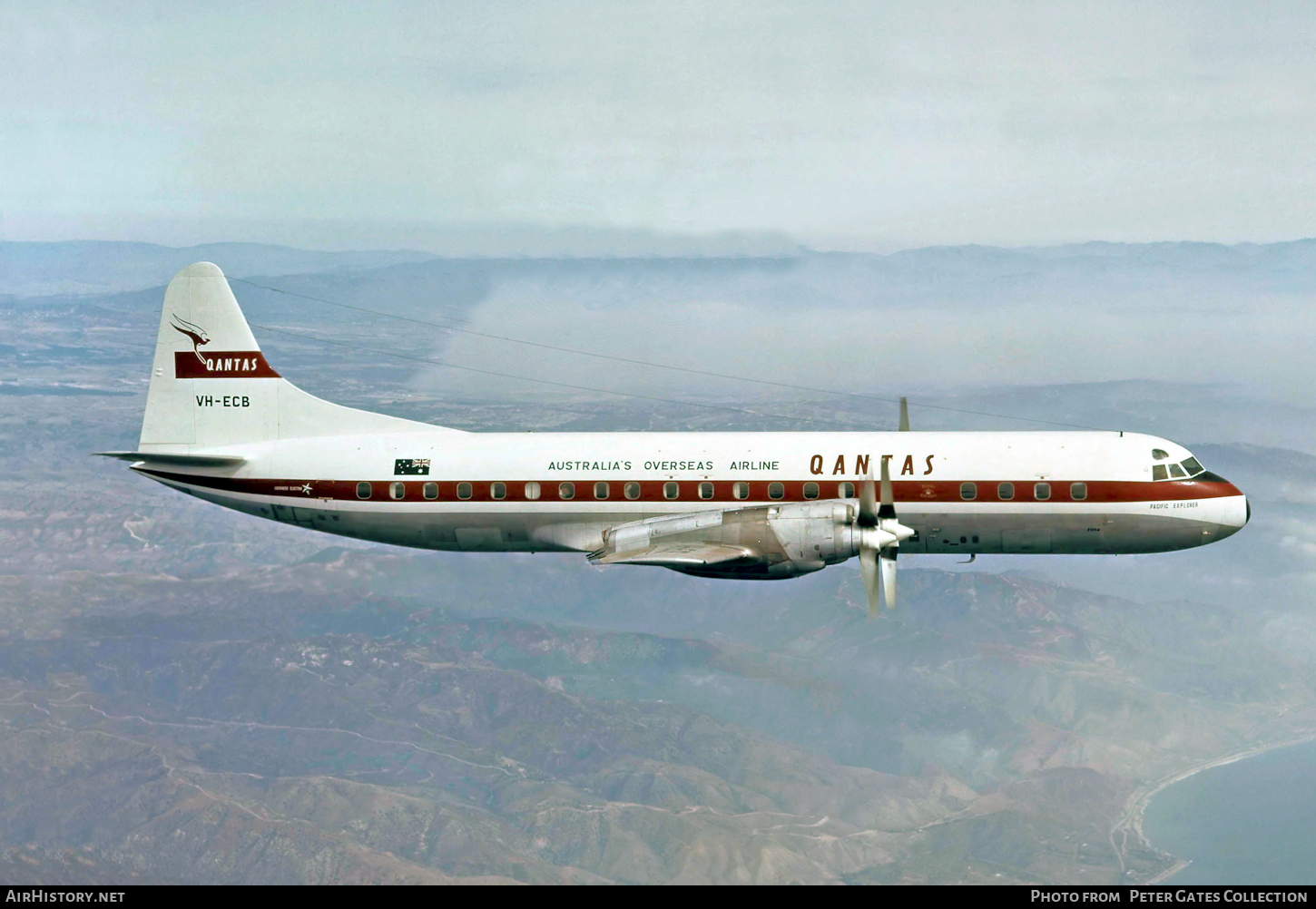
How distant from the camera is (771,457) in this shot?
1821 inches

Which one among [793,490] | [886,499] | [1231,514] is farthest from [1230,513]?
[793,490]

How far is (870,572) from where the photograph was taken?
41.2 metres

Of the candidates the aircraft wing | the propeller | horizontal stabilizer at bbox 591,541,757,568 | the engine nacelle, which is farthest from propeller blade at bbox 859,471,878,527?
horizontal stabilizer at bbox 591,541,757,568

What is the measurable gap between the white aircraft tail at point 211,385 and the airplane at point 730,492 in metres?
1.40

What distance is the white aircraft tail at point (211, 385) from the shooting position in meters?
51.9

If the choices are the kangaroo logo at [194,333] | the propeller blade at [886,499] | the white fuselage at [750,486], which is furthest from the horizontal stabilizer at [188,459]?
the propeller blade at [886,499]

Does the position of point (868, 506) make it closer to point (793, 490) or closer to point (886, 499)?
point (886, 499)

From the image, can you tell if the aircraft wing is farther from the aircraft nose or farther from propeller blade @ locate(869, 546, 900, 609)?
the aircraft nose

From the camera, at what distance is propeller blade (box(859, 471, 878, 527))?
137 ft

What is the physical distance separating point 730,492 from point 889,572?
24.7 feet

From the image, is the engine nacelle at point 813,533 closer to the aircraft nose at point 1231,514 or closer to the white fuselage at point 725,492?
the white fuselage at point 725,492
